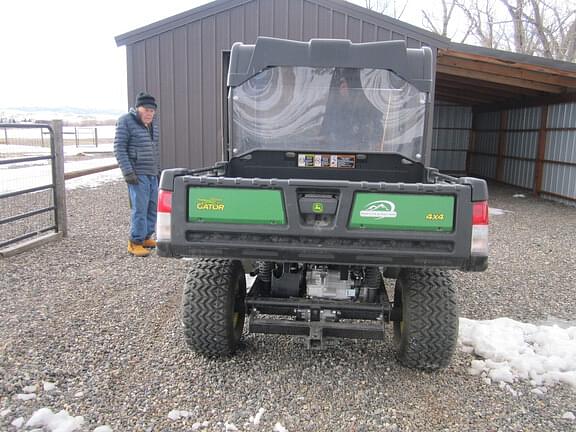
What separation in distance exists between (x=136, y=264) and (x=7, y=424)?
309 centimetres

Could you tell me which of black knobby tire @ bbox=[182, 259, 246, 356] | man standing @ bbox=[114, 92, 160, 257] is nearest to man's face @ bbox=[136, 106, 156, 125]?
man standing @ bbox=[114, 92, 160, 257]

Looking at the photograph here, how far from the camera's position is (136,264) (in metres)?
5.71

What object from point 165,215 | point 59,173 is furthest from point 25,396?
point 59,173

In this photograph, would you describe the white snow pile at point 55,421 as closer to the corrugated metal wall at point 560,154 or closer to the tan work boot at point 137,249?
the tan work boot at point 137,249

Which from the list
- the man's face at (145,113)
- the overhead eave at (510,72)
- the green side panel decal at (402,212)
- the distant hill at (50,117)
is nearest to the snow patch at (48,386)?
the green side panel decal at (402,212)

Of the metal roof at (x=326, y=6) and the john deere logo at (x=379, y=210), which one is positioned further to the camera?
the metal roof at (x=326, y=6)

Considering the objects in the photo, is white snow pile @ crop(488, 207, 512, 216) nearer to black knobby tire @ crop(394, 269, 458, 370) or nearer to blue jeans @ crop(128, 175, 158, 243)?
blue jeans @ crop(128, 175, 158, 243)

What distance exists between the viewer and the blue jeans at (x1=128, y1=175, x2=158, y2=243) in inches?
234

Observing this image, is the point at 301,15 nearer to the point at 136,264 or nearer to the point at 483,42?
the point at 136,264

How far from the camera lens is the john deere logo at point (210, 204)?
2.81 m

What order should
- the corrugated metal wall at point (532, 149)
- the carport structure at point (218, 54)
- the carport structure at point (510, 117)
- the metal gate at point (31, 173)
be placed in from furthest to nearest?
the corrugated metal wall at point (532, 149)
the carport structure at point (510, 117)
the carport structure at point (218, 54)
the metal gate at point (31, 173)

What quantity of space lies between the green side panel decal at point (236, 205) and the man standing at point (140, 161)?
3180 millimetres

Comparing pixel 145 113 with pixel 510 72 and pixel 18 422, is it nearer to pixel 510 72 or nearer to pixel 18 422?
pixel 18 422

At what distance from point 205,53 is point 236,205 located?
Answer: 734 cm
